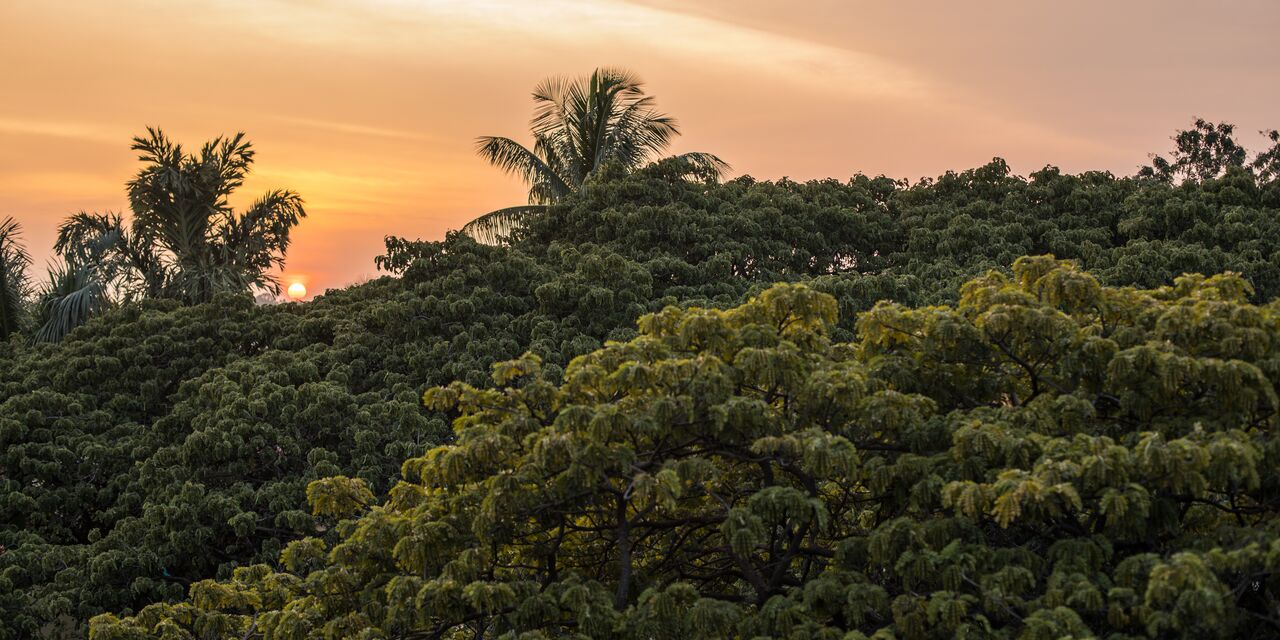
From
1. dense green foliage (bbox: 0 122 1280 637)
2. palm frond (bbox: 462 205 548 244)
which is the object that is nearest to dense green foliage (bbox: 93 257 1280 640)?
dense green foliage (bbox: 0 122 1280 637)

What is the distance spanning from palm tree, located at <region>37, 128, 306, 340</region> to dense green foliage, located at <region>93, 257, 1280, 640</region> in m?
16.6

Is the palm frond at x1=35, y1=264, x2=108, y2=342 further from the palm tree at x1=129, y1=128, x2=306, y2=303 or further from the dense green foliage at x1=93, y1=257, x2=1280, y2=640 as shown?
the dense green foliage at x1=93, y1=257, x2=1280, y2=640

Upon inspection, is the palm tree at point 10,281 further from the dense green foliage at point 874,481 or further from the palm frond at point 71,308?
the dense green foliage at point 874,481

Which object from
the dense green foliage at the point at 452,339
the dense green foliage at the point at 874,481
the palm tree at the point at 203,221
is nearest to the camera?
the dense green foliage at the point at 874,481

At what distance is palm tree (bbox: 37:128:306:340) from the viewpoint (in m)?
26.1

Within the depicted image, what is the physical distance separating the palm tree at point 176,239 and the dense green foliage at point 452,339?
113 inches

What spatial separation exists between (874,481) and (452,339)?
10563 millimetres

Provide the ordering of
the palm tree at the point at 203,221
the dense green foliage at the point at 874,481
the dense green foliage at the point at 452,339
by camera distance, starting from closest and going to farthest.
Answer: the dense green foliage at the point at 874,481
the dense green foliage at the point at 452,339
the palm tree at the point at 203,221

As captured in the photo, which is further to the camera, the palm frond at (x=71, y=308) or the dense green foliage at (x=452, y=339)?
the palm frond at (x=71, y=308)

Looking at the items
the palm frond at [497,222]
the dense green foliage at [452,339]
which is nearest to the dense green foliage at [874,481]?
the dense green foliage at [452,339]

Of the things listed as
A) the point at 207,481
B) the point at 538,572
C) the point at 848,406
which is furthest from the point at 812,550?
the point at 207,481

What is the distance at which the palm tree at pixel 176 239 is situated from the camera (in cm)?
2612

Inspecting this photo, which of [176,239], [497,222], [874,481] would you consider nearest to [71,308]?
[176,239]

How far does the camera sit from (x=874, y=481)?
9664mm
